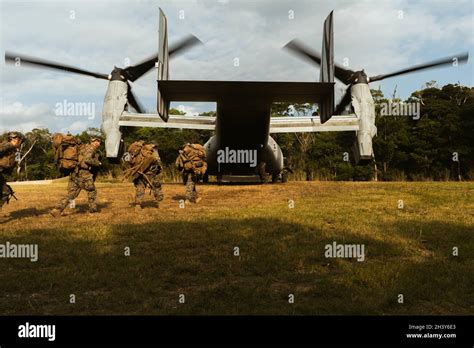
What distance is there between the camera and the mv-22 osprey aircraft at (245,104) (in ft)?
42.4

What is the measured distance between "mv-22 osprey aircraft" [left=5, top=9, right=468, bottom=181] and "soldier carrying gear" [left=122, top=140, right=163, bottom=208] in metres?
1.20

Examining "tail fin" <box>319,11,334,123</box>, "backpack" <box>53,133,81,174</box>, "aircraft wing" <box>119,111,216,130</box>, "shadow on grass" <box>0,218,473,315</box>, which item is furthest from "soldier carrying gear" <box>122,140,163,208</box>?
"aircraft wing" <box>119,111,216,130</box>

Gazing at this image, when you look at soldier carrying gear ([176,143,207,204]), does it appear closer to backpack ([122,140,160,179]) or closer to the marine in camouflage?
backpack ([122,140,160,179])

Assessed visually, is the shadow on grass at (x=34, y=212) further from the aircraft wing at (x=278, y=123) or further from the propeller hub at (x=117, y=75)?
the propeller hub at (x=117, y=75)

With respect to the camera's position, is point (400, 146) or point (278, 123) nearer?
point (278, 123)

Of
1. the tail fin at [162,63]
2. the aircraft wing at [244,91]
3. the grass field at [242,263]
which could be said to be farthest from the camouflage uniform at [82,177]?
the aircraft wing at [244,91]

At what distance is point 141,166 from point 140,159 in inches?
10.5

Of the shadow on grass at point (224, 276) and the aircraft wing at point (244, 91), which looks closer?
the shadow on grass at point (224, 276)

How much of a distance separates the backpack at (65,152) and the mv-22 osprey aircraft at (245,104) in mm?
2877

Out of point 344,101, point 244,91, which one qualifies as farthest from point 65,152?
point 344,101

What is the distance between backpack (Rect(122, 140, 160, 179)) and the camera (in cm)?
1240

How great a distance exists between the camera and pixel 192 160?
13.6m

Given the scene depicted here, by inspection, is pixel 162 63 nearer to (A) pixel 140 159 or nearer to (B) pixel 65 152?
(A) pixel 140 159
